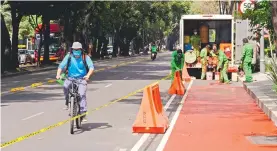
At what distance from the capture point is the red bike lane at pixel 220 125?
1105 cm

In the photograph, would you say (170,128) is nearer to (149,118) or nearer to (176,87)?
(149,118)

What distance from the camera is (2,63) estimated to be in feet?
125

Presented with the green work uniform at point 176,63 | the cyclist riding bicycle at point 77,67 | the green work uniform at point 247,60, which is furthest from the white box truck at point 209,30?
the cyclist riding bicycle at point 77,67

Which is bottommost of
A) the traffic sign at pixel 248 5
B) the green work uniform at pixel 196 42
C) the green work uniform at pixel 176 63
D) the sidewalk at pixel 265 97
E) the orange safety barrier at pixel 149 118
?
the sidewalk at pixel 265 97

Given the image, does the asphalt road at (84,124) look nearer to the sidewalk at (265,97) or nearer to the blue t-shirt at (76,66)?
the blue t-shirt at (76,66)

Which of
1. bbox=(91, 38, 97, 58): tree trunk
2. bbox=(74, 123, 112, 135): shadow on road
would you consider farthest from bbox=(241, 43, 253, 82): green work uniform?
bbox=(91, 38, 97, 58): tree trunk

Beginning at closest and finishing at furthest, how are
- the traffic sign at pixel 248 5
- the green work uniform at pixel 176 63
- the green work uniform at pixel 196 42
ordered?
1. the green work uniform at pixel 176 63
2. the traffic sign at pixel 248 5
3. the green work uniform at pixel 196 42

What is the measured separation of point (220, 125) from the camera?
1394cm

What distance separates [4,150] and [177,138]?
330 centimetres

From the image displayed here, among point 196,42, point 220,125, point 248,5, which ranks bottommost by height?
point 220,125

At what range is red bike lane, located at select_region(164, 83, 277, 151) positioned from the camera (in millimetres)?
11047

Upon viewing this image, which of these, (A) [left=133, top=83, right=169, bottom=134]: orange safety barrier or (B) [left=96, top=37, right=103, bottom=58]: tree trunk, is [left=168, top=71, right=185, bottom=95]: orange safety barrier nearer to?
(A) [left=133, top=83, right=169, bottom=134]: orange safety barrier

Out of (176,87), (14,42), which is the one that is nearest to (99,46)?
(14,42)

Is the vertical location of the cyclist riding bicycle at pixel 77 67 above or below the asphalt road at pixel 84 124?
above
